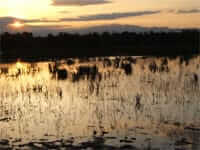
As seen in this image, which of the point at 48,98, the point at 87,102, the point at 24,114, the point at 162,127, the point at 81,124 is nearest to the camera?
the point at 162,127

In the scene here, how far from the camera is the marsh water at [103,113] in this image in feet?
24.1

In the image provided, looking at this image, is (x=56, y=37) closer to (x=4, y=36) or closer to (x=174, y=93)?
(x=4, y=36)

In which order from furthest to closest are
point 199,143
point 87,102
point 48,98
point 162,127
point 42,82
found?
point 42,82
point 48,98
point 87,102
point 162,127
point 199,143

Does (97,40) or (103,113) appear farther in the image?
(97,40)

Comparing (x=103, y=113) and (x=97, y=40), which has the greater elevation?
(x=97, y=40)

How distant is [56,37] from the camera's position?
5525 centimetres

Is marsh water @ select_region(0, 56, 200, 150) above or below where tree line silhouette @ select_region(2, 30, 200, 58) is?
below

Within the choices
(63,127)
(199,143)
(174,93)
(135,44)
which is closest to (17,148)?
(63,127)

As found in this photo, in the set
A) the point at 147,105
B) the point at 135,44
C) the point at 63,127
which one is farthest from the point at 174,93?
the point at 135,44

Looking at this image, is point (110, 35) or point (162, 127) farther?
point (110, 35)

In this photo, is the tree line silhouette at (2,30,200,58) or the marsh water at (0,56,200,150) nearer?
the marsh water at (0,56,200,150)

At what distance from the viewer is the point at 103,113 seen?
31.7 feet

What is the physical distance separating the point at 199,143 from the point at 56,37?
49739 mm

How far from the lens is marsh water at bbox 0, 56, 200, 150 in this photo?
7.35 metres
